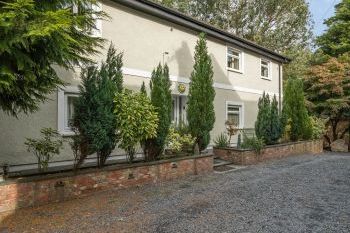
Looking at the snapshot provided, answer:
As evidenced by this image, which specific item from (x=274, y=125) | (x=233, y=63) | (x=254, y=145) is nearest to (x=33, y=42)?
(x=254, y=145)

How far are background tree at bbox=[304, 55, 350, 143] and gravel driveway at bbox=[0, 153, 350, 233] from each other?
39.6ft

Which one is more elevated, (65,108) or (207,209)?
(65,108)

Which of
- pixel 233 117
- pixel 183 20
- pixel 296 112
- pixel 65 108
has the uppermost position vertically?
pixel 183 20

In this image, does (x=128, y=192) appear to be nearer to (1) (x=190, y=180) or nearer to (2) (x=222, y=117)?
(1) (x=190, y=180)

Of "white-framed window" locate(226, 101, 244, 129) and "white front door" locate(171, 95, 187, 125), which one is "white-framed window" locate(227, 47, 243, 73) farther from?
"white front door" locate(171, 95, 187, 125)

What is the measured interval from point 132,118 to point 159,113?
56.6 inches

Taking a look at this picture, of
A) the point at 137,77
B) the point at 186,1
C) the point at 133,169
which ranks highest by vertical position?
the point at 186,1

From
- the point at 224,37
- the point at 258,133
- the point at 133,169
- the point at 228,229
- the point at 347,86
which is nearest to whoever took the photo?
the point at 228,229

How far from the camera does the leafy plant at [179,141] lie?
10.1 metres

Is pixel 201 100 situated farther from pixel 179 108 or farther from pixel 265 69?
pixel 265 69

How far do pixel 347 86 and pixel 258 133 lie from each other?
9752mm

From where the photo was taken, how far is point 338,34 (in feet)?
83.8

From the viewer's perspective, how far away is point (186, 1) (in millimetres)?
31766

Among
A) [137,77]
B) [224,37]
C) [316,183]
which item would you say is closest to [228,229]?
[316,183]
